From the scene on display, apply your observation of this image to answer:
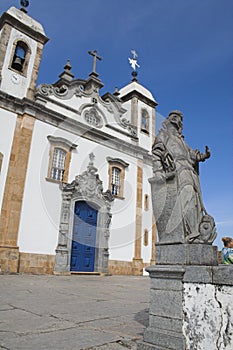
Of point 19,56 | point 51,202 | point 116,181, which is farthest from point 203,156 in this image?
point 19,56

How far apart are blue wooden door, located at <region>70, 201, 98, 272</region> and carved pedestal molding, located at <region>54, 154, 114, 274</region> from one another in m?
0.23

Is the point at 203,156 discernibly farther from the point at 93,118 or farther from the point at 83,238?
the point at 93,118

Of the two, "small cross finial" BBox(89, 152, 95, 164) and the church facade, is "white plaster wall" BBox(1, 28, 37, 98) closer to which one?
the church facade

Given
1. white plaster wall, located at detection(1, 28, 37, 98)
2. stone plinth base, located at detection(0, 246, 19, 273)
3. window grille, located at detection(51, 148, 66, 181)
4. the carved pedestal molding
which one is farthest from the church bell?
stone plinth base, located at detection(0, 246, 19, 273)

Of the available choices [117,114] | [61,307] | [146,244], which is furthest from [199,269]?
[117,114]

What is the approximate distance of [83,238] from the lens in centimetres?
1255

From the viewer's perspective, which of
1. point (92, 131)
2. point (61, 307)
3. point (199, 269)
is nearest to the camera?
point (199, 269)

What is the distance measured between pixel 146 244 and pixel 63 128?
24.3ft

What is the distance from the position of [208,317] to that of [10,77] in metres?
12.5

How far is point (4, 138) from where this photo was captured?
11.2 m

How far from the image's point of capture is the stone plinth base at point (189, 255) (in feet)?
7.92

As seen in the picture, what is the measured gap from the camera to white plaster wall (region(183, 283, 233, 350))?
2062 millimetres

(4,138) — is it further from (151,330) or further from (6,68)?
(151,330)

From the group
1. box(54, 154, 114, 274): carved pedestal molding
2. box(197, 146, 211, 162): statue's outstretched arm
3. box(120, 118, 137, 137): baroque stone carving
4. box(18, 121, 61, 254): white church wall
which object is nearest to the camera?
box(197, 146, 211, 162): statue's outstretched arm
